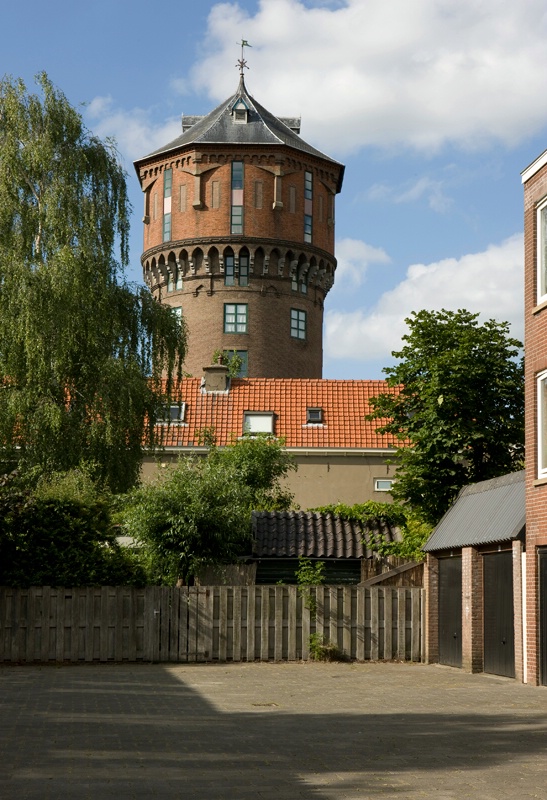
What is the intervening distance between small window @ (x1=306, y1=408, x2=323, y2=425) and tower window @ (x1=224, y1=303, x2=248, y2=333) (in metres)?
12.9

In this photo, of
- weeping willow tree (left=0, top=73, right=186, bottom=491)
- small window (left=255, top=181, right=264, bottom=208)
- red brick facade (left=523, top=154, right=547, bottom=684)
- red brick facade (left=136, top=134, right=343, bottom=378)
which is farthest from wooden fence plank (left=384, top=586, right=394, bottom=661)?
small window (left=255, top=181, right=264, bottom=208)

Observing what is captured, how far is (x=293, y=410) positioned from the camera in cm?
4722

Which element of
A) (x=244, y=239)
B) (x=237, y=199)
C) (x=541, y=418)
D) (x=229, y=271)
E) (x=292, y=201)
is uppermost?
(x=292, y=201)

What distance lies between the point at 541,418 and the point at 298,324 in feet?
139

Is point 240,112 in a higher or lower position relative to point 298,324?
higher

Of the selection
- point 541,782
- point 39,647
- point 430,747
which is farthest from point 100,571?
point 541,782

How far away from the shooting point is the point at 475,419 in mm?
29281

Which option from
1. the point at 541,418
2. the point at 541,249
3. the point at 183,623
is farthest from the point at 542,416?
the point at 183,623

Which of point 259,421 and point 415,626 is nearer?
point 415,626

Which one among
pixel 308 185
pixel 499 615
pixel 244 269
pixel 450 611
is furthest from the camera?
pixel 308 185

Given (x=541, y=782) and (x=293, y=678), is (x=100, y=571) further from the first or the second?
(x=541, y=782)

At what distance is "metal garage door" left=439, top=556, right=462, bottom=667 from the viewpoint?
70.1ft

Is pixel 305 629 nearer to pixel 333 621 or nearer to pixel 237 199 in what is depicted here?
pixel 333 621

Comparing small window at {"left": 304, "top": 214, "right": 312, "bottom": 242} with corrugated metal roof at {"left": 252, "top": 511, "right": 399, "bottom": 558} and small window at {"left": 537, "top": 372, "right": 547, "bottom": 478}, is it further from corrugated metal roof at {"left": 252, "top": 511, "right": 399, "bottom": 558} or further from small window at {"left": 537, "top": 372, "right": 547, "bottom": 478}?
small window at {"left": 537, "top": 372, "right": 547, "bottom": 478}
